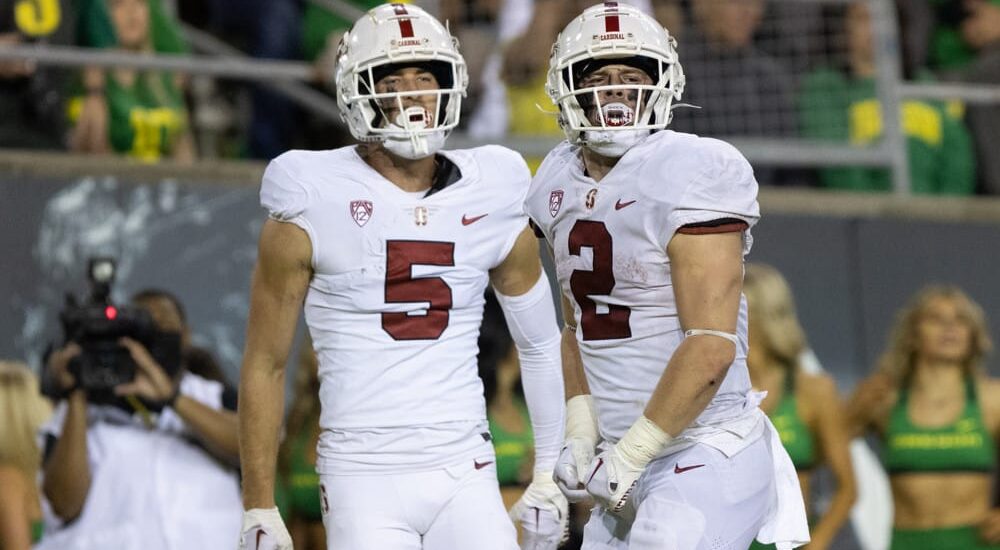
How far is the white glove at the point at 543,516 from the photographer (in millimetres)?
4402

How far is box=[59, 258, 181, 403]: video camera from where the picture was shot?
549 cm

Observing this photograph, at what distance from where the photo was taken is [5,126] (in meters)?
6.61

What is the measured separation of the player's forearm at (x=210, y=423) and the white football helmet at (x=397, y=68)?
4.77ft

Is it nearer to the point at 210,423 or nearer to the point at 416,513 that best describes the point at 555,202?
the point at 416,513

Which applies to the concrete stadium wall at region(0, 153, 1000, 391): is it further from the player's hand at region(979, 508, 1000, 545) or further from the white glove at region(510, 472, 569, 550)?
the white glove at region(510, 472, 569, 550)

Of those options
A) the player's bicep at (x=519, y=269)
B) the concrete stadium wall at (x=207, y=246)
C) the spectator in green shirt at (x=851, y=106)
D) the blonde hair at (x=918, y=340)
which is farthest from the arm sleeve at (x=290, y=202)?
the spectator in green shirt at (x=851, y=106)

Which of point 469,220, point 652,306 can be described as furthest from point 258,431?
point 652,306

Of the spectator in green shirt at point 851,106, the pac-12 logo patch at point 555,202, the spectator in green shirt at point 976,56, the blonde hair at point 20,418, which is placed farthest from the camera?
the spectator in green shirt at point 976,56

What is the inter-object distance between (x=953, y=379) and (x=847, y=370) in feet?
1.96

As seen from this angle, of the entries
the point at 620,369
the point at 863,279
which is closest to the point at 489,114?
the point at 863,279

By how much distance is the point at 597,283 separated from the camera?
400 cm

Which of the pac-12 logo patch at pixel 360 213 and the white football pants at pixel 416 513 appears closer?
the white football pants at pixel 416 513

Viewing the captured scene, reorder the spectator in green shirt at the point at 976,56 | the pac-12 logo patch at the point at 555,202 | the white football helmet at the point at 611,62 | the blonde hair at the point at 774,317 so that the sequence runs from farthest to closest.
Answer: the spectator in green shirt at the point at 976,56
the blonde hair at the point at 774,317
the pac-12 logo patch at the point at 555,202
the white football helmet at the point at 611,62

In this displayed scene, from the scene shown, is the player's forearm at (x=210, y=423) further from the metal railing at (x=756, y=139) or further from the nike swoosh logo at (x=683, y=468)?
the nike swoosh logo at (x=683, y=468)
